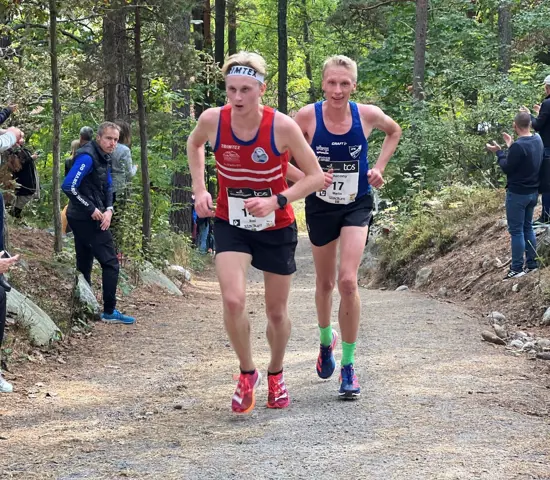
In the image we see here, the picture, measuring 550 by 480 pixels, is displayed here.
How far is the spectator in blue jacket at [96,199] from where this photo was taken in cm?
893

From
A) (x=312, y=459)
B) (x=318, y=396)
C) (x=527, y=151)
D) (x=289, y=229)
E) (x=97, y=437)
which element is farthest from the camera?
(x=527, y=151)

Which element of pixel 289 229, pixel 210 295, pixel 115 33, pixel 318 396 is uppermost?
pixel 115 33

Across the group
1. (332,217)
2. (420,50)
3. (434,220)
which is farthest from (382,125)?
(420,50)

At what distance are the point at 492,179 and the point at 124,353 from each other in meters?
11.2

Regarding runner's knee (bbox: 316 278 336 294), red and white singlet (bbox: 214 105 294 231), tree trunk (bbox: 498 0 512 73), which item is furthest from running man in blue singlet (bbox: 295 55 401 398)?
tree trunk (bbox: 498 0 512 73)

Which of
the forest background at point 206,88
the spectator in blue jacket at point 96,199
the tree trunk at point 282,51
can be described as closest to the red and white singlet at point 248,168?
the spectator in blue jacket at point 96,199

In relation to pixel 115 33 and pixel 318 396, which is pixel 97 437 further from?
pixel 115 33

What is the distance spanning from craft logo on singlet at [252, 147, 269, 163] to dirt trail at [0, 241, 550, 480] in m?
1.62

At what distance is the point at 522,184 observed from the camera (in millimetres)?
11031

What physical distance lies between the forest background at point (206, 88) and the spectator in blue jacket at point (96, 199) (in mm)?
958

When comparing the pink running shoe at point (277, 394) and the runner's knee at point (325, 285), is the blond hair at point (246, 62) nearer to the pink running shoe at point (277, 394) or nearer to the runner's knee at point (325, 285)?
the runner's knee at point (325, 285)

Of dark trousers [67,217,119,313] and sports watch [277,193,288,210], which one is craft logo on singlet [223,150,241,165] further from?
dark trousers [67,217,119,313]

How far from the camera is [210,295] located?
47.4 feet

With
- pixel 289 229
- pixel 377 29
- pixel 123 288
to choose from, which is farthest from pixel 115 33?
pixel 377 29
